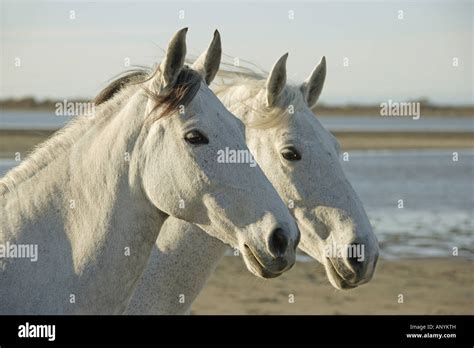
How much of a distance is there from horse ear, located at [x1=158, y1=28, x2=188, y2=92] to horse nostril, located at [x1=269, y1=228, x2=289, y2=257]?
0.92m

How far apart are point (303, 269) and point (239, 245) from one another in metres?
11.2

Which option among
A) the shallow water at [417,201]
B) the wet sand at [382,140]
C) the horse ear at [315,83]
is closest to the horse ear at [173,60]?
the horse ear at [315,83]

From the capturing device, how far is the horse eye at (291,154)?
6637mm

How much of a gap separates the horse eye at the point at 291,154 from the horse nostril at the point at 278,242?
72.3 inches

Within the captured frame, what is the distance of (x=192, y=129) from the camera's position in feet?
16.2

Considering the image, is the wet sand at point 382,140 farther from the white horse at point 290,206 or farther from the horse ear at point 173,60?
the horse ear at point 173,60

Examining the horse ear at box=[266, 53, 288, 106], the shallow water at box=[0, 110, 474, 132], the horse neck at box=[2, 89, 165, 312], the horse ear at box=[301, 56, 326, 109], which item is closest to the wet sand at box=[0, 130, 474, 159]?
the shallow water at box=[0, 110, 474, 132]

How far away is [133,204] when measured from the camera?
5.01 metres

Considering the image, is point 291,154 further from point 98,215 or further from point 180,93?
point 98,215

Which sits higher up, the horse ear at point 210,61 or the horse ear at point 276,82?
the horse ear at point 276,82

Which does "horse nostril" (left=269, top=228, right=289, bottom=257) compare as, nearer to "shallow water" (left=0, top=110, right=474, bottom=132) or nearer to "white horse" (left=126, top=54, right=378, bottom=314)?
"white horse" (left=126, top=54, right=378, bottom=314)

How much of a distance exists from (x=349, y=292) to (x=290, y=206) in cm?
835

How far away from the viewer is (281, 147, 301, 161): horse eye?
6637 millimetres

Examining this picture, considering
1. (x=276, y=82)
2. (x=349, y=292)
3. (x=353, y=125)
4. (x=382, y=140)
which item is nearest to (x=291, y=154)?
(x=276, y=82)
